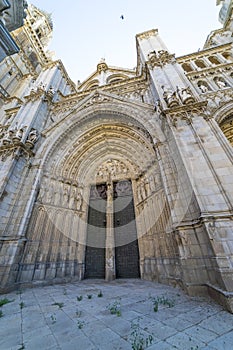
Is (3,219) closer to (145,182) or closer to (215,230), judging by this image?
(145,182)

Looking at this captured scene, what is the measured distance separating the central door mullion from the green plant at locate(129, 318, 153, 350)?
15.7ft

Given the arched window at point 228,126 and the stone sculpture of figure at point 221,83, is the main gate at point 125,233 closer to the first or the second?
the arched window at point 228,126

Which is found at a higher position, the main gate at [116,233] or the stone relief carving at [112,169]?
the stone relief carving at [112,169]

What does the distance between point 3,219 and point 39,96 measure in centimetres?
843

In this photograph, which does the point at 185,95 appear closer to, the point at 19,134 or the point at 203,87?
the point at 203,87

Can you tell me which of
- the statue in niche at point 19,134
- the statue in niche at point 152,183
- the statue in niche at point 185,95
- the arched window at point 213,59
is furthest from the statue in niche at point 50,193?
the arched window at point 213,59

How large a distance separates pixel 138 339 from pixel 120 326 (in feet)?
1.53

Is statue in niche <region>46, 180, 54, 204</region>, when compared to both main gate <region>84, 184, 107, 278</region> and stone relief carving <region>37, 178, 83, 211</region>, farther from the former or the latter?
main gate <region>84, 184, 107, 278</region>

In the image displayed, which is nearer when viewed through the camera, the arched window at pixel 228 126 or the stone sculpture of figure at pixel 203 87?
the arched window at pixel 228 126

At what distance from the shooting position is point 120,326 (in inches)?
86.3

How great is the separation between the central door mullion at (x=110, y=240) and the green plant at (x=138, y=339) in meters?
4.78

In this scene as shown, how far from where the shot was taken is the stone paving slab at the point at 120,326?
1.78m

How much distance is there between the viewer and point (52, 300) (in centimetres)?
365

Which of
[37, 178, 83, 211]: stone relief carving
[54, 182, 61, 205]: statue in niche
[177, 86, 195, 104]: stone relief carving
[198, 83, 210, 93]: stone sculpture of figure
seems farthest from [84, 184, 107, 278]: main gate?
[198, 83, 210, 93]: stone sculpture of figure
